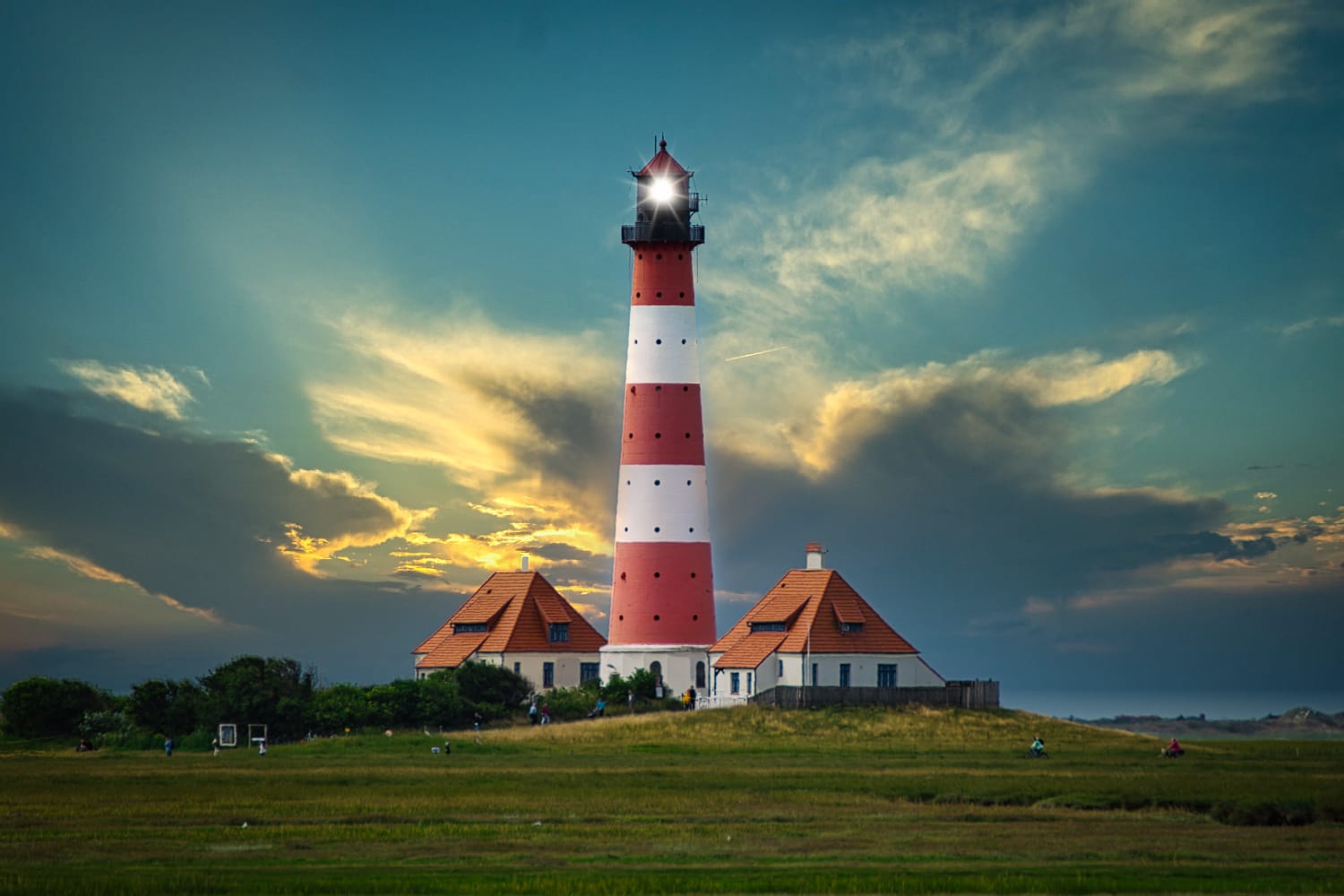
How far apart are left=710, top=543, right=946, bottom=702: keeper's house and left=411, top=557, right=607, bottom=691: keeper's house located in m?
8.61

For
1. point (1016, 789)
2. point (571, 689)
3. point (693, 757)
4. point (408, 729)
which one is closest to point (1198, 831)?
point (1016, 789)

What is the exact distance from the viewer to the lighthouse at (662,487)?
73.0 m

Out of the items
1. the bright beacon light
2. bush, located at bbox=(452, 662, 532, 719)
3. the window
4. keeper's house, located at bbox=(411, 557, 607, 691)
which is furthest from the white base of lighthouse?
the bright beacon light

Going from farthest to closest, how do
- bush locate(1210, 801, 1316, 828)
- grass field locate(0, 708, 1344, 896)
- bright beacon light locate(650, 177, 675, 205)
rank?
bright beacon light locate(650, 177, 675, 205)
bush locate(1210, 801, 1316, 828)
grass field locate(0, 708, 1344, 896)

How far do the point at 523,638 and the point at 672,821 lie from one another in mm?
45571

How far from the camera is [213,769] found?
169ft

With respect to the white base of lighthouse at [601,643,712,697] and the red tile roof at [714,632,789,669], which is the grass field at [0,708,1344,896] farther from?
the white base of lighthouse at [601,643,712,697]

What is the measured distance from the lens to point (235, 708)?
65375mm

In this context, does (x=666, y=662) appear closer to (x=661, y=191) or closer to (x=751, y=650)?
(x=751, y=650)

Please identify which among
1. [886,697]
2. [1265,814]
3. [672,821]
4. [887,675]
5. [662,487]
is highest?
[662,487]

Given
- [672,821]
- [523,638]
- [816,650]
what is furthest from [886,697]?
[672,821]

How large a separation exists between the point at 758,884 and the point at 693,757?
89.6ft

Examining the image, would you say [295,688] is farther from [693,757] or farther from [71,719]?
[693,757]

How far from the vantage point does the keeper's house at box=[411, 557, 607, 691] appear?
80.5 meters
